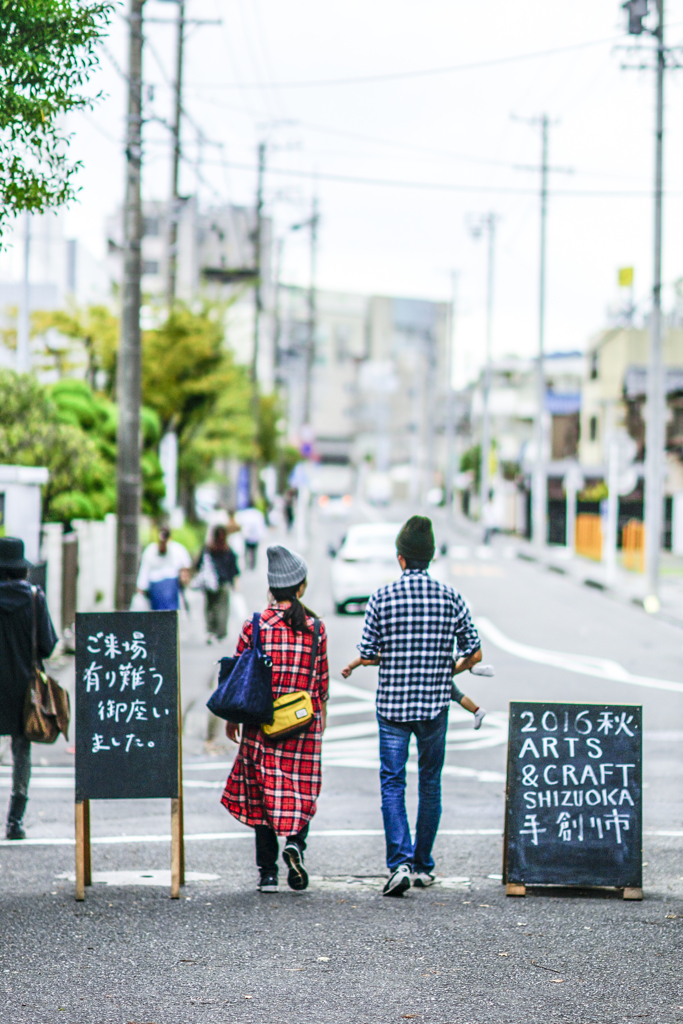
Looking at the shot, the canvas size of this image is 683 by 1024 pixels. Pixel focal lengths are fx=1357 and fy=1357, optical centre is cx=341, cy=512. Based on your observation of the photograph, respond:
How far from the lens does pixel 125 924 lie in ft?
19.6

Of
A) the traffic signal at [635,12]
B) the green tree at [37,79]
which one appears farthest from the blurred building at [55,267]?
the green tree at [37,79]

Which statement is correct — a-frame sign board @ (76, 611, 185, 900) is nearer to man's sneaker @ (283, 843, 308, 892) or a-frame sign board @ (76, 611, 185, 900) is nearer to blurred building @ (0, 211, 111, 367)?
man's sneaker @ (283, 843, 308, 892)

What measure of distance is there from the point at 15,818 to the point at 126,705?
162cm

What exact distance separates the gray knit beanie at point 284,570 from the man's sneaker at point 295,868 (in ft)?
4.23

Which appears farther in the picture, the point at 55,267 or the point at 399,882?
Answer: the point at 55,267

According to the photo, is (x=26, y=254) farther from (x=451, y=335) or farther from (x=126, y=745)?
(x=451, y=335)

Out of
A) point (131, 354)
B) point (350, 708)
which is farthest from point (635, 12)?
point (350, 708)

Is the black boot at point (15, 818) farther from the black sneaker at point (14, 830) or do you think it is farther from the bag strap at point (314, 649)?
the bag strap at point (314, 649)

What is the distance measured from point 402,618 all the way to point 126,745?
58.6 inches

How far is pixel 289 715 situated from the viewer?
6504 mm

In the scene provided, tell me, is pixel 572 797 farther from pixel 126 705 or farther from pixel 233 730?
pixel 126 705

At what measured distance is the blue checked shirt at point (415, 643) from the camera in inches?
260

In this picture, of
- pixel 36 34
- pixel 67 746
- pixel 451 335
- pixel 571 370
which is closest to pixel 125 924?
pixel 36 34

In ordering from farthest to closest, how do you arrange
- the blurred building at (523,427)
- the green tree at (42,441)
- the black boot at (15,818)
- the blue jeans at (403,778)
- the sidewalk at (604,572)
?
the blurred building at (523,427) < the sidewalk at (604,572) < the green tree at (42,441) < the black boot at (15,818) < the blue jeans at (403,778)
